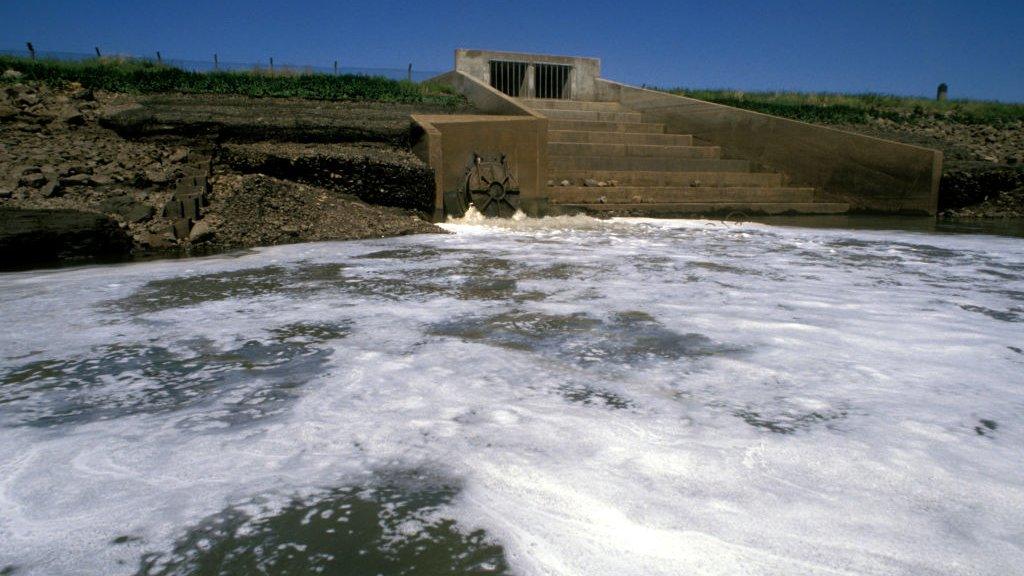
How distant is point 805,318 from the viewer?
3.05 m

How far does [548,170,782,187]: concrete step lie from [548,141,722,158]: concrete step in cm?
66

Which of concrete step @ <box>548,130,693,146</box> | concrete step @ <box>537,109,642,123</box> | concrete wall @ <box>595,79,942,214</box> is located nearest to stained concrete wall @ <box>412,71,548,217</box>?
concrete step @ <box>548,130,693,146</box>

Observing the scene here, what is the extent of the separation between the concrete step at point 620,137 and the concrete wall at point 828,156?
0.47 metres

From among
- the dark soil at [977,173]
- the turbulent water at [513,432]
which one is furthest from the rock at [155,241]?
the dark soil at [977,173]

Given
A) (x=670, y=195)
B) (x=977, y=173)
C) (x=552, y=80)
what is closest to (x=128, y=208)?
(x=670, y=195)

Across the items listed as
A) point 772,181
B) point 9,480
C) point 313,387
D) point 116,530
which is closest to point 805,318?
point 313,387

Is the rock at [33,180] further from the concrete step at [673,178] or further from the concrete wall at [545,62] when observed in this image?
the concrete wall at [545,62]

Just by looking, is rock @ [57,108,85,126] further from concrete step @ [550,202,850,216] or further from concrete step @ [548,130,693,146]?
concrete step @ [548,130,693,146]

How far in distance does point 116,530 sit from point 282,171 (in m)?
6.19

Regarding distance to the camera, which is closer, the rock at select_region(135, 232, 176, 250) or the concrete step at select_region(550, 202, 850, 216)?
the rock at select_region(135, 232, 176, 250)

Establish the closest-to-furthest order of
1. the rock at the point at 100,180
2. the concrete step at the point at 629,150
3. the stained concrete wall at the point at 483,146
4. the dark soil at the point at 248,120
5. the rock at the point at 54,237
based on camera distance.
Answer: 1. the rock at the point at 54,237
2. the rock at the point at 100,180
3. the dark soil at the point at 248,120
4. the stained concrete wall at the point at 483,146
5. the concrete step at the point at 629,150

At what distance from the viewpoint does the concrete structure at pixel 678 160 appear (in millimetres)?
8172

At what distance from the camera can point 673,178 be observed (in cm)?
985

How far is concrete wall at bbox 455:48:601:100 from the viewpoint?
15023 mm
